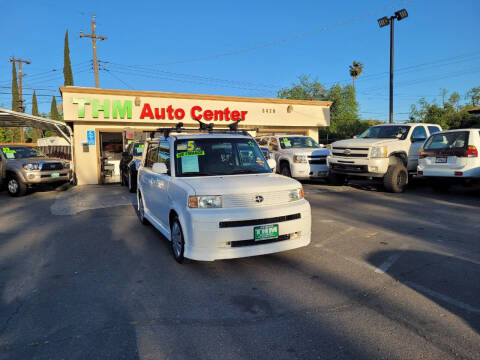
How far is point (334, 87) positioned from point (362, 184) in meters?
47.0

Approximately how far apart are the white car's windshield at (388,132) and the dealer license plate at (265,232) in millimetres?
8888

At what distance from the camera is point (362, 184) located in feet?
45.3

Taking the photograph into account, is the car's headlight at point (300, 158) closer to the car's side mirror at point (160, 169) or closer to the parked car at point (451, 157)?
the parked car at point (451, 157)

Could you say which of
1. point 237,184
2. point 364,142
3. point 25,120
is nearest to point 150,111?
point 25,120

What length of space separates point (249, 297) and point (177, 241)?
1.53 meters

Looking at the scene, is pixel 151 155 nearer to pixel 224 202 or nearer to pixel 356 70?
pixel 224 202

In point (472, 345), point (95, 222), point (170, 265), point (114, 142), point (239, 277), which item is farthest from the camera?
point (114, 142)

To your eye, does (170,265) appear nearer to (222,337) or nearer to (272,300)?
(272,300)

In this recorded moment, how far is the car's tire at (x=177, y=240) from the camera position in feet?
15.7

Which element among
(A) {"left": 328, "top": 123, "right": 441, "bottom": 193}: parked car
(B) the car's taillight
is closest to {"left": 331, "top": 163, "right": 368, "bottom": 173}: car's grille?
(A) {"left": 328, "top": 123, "right": 441, "bottom": 193}: parked car

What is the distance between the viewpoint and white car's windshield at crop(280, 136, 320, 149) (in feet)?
46.4

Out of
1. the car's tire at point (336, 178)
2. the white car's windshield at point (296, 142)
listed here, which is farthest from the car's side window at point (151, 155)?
the white car's windshield at point (296, 142)

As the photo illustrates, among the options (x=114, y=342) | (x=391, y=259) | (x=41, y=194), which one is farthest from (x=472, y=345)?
(x=41, y=194)

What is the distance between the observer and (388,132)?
40.2ft
